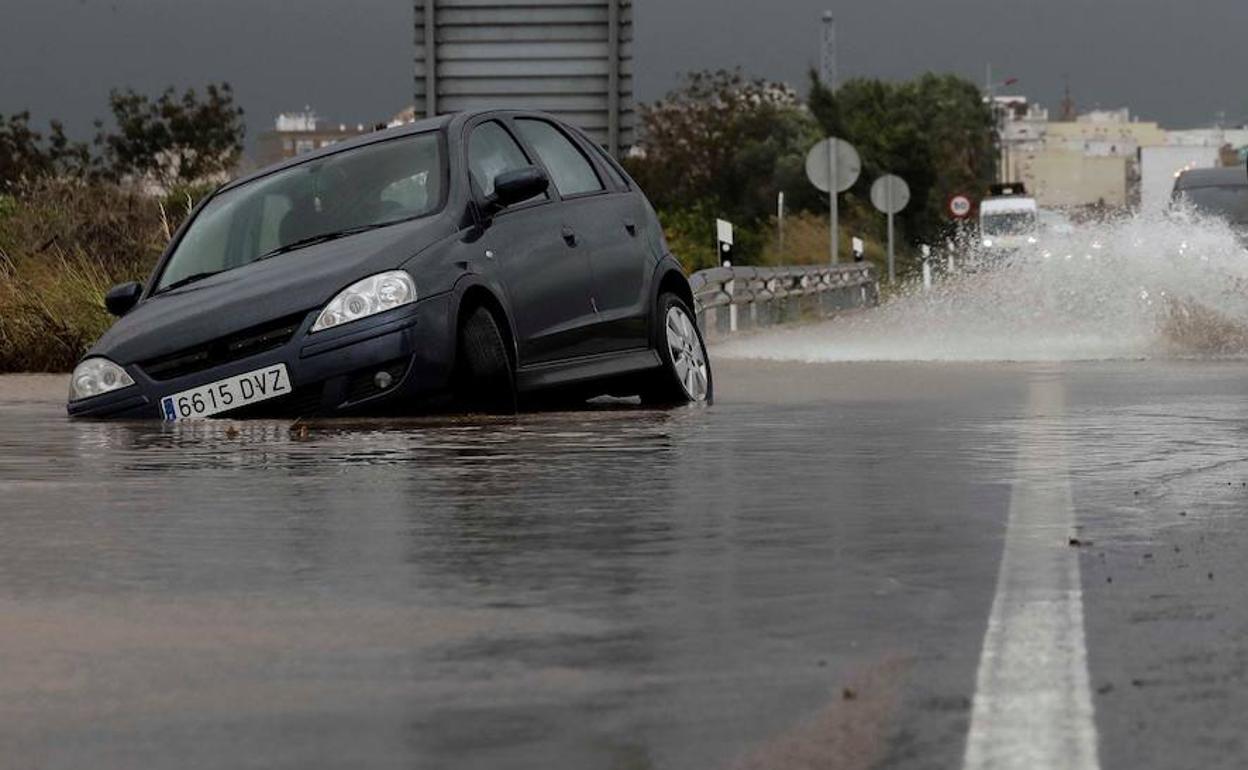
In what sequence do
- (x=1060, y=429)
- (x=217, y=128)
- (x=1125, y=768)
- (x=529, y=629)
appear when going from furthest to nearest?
1. (x=217, y=128)
2. (x=1060, y=429)
3. (x=529, y=629)
4. (x=1125, y=768)

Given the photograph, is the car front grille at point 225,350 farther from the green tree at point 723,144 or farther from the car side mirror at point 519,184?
the green tree at point 723,144

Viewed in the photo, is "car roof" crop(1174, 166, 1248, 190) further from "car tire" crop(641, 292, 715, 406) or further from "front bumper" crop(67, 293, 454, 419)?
"front bumper" crop(67, 293, 454, 419)

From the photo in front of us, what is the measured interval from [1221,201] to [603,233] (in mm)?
30798

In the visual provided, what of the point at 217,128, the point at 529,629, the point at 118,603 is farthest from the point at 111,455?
the point at 217,128

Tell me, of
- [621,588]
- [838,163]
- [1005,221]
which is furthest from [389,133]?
[1005,221]

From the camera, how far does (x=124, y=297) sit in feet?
51.3

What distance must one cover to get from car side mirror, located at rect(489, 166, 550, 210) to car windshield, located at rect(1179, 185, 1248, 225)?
100.0ft

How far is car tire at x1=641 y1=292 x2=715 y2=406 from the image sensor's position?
15.9 meters

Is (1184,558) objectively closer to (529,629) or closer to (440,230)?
(529,629)

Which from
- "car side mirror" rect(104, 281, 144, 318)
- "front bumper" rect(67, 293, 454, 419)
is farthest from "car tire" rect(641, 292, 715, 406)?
"car side mirror" rect(104, 281, 144, 318)

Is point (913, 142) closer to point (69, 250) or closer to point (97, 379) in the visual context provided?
point (69, 250)

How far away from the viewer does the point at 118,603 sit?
7.88 meters

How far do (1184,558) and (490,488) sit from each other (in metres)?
3.16

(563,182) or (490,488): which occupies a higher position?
(563,182)
